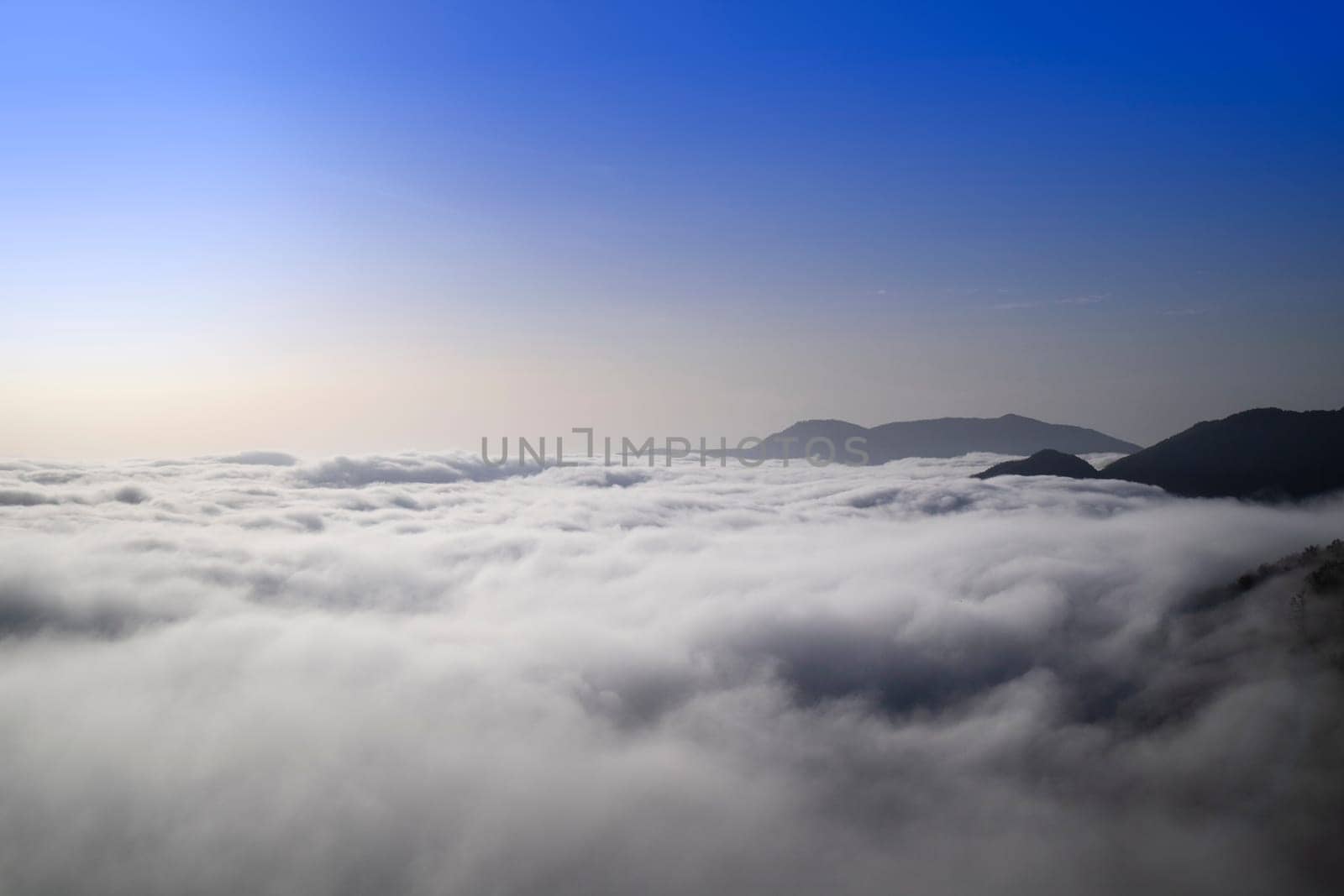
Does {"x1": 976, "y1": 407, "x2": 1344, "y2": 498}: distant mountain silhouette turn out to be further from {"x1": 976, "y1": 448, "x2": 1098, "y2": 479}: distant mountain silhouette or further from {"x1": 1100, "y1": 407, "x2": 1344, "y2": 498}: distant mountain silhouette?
{"x1": 976, "y1": 448, "x2": 1098, "y2": 479}: distant mountain silhouette

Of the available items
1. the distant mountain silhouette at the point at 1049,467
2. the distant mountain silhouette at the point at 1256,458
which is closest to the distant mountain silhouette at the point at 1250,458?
the distant mountain silhouette at the point at 1256,458

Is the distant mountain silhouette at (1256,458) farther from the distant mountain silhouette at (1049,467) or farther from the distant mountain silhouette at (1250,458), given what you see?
the distant mountain silhouette at (1049,467)

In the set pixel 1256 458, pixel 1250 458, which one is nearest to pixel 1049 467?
pixel 1250 458

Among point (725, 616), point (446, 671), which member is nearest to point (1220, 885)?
point (725, 616)

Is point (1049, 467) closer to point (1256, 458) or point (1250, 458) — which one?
point (1250, 458)

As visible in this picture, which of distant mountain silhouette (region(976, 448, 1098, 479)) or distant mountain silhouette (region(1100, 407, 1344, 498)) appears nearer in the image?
distant mountain silhouette (region(1100, 407, 1344, 498))

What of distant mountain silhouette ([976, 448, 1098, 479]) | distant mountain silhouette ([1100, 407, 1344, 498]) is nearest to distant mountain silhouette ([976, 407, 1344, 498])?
distant mountain silhouette ([1100, 407, 1344, 498])

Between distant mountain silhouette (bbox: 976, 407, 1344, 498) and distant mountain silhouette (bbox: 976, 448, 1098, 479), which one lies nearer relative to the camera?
distant mountain silhouette (bbox: 976, 407, 1344, 498)
